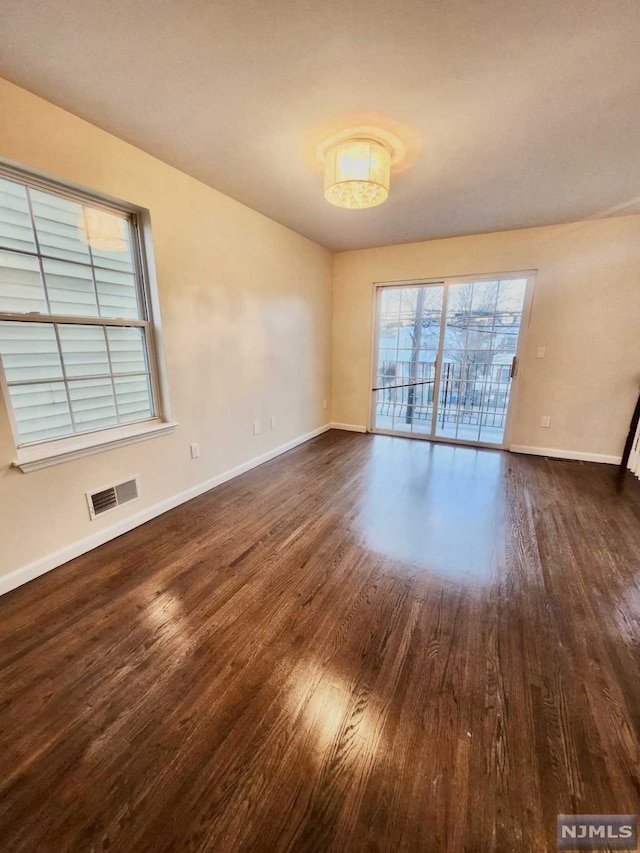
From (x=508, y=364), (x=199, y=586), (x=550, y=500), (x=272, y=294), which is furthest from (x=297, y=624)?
(x=508, y=364)

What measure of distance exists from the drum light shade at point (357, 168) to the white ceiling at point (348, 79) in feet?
0.40

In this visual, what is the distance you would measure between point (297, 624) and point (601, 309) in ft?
13.5

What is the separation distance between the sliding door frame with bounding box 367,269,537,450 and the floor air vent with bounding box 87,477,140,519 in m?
3.28

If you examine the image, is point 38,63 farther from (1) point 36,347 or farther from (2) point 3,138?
(1) point 36,347

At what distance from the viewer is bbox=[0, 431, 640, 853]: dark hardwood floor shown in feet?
3.00

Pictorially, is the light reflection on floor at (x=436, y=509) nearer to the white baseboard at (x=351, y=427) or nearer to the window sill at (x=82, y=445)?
the white baseboard at (x=351, y=427)

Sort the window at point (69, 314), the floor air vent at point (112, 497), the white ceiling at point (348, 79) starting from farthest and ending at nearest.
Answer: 1. the floor air vent at point (112, 497)
2. the window at point (69, 314)
3. the white ceiling at point (348, 79)

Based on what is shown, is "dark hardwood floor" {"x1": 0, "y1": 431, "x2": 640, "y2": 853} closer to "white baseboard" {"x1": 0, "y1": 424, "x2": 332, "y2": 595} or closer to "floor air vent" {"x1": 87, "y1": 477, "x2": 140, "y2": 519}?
"white baseboard" {"x1": 0, "y1": 424, "x2": 332, "y2": 595}

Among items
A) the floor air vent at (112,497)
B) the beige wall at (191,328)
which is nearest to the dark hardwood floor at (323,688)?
the floor air vent at (112,497)

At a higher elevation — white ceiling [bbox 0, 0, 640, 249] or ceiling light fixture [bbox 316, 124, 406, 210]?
white ceiling [bbox 0, 0, 640, 249]

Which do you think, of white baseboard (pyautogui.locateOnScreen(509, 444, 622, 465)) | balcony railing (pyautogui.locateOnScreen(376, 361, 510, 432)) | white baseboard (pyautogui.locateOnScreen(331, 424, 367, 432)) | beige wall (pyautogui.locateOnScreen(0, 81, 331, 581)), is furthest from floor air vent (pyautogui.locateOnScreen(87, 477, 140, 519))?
white baseboard (pyautogui.locateOnScreen(509, 444, 622, 465))

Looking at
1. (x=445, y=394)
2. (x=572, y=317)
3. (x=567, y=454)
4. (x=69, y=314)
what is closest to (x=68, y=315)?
(x=69, y=314)

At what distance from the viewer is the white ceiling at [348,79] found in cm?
124

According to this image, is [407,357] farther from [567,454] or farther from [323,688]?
[323,688]
